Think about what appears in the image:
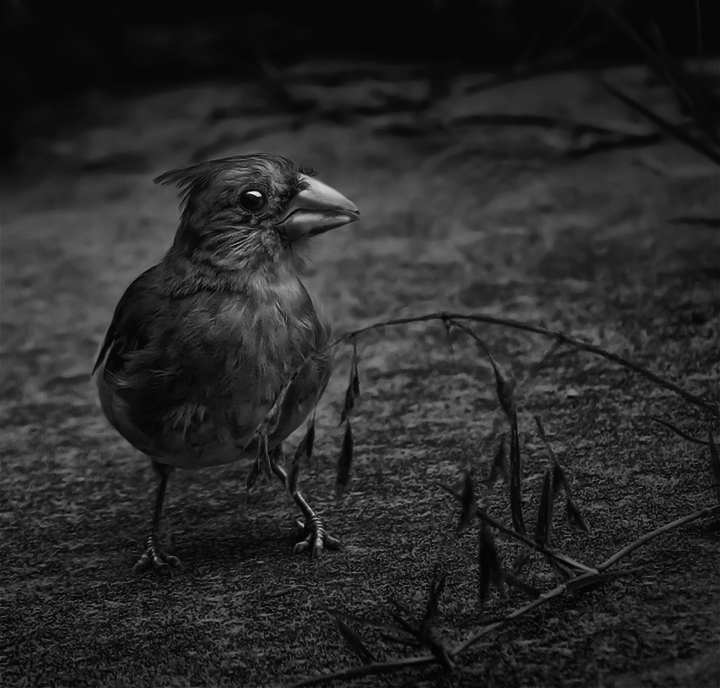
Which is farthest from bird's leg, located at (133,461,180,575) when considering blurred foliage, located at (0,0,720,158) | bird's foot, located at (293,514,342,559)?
blurred foliage, located at (0,0,720,158)

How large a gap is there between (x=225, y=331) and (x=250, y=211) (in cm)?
26

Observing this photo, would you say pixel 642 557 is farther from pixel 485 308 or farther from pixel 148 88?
pixel 148 88

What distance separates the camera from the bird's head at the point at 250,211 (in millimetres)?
2096

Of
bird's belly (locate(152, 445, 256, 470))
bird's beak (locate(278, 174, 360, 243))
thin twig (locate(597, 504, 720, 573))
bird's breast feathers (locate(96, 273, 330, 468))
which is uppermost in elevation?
bird's beak (locate(278, 174, 360, 243))

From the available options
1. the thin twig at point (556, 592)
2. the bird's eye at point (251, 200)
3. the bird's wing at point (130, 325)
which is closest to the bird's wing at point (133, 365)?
the bird's wing at point (130, 325)

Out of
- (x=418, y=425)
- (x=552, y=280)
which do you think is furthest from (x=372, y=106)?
(x=418, y=425)

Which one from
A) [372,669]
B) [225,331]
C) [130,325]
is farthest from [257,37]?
[372,669]

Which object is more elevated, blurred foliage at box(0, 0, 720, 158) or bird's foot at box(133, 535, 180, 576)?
blurred foliage at box(0, 0, 720, 158)

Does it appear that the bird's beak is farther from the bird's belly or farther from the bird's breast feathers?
the bird's belly

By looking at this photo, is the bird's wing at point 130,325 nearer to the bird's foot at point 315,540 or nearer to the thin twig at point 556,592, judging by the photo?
the bird's foot at point 315,540

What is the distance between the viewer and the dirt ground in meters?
1.65

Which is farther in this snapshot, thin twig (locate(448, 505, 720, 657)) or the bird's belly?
the bird's belly

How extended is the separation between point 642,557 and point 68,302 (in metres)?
2.06

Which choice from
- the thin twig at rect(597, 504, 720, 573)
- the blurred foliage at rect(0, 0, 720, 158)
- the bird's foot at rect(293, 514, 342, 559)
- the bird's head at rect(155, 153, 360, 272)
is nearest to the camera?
the thin twig at rect(597, 504, 720, 573)
